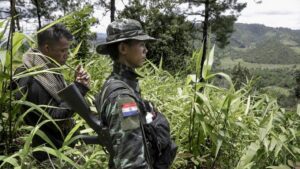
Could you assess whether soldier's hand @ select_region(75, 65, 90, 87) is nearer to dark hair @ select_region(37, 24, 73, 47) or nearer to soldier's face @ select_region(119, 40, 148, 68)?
dark hair @ select_region(37, 24, 73, 47)

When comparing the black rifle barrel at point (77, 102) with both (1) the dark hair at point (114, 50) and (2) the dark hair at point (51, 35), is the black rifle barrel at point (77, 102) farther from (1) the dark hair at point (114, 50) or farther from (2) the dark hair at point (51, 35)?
(2) the dark hair at point (51, 35)

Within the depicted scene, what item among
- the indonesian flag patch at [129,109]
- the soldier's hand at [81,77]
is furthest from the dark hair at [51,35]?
the indonesian flag patch at [129,109]

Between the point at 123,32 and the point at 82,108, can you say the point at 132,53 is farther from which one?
the point at 82,108

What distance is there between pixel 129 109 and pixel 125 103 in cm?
4

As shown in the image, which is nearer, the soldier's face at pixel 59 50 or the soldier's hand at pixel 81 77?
the soldier's hand at pixel 81 77

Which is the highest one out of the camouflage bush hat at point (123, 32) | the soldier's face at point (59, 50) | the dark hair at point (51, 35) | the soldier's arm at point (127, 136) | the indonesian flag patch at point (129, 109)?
the camouflage bush hat at point (123, 32)

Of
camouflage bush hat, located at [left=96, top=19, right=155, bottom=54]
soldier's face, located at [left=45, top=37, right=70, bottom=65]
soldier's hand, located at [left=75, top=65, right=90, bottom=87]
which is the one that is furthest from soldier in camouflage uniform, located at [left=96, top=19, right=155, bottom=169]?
soldier's face, located at [left=45, top=37, right=70, bottom=65]

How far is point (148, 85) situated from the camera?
4840mm

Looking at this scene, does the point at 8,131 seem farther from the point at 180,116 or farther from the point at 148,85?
the point at 148,85

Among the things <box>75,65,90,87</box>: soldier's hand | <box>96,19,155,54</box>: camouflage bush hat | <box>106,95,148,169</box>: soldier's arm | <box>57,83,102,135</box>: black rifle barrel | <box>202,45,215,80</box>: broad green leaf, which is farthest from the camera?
<box>202,45,215,80</box>: broad green leaf

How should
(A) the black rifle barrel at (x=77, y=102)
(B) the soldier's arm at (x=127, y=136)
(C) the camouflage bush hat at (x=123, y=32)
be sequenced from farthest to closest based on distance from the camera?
(C) the camouflage bush hat at (x=123, y=32) < (A) the black rifle barrel at (x=77, y=102) < (B) the soldier's arm at (x=127, y=136)

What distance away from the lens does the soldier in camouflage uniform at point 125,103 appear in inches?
70.2

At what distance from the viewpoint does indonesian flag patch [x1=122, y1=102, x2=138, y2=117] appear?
179cm

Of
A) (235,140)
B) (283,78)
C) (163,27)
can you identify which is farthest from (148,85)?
(283,78)
